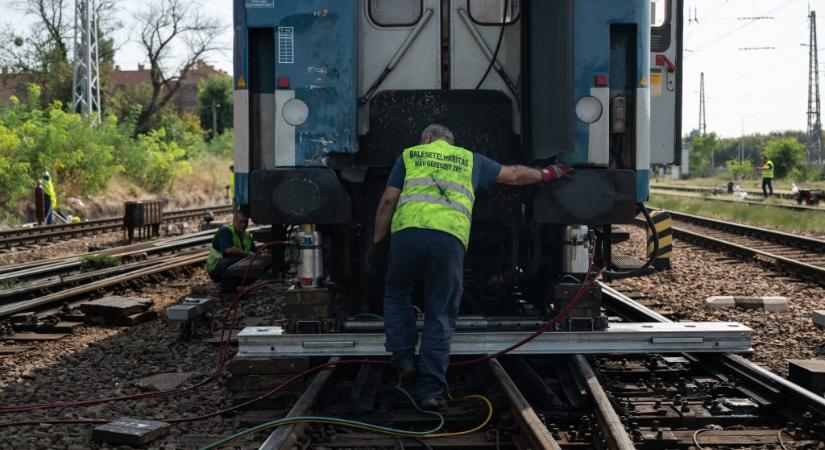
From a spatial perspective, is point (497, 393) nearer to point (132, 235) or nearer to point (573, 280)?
point (573, 280)

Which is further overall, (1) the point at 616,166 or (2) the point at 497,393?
(1) the point at 616,166

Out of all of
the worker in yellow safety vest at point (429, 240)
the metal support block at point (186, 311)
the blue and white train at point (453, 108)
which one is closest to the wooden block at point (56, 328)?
the metal support block at point (186, 311)

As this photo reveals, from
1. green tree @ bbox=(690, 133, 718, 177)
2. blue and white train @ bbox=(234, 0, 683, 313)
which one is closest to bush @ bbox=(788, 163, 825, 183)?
green tree @ bbox=(690, 133, 718, 177)

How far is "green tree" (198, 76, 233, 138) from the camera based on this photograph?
6606 centimetres

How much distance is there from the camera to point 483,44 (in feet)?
20.8

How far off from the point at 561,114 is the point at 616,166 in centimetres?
70

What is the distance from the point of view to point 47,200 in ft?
69.2

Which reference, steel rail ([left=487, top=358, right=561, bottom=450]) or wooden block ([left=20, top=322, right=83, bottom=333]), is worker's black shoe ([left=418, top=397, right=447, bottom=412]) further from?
wooden block ([left=20, top=322, right=83, bottom=333])

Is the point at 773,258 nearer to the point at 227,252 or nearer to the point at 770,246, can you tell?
the point at 770,246

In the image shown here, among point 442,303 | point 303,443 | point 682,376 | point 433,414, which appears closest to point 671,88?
point 682,376

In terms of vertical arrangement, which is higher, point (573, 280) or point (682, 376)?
point (573, 280)

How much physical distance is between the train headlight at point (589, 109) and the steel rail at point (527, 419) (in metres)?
1.87

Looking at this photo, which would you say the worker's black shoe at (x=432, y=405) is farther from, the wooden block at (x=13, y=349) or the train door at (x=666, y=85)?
the wooden block at (x=13, y=349)

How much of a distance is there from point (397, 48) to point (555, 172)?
62.8 inches
